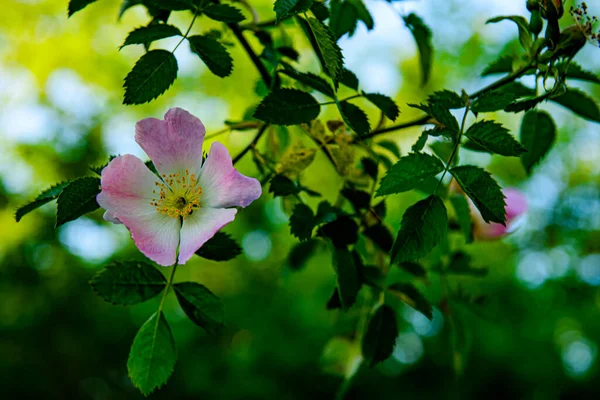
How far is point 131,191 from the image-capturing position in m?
0.58

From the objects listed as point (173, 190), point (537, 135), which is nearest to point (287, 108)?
point (173, 190)

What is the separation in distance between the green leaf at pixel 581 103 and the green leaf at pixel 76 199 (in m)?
0.60

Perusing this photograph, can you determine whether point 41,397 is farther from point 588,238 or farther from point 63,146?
point 588,238

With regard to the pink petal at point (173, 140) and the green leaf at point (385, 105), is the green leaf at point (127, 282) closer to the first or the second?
the pink petal at point (173, 140)

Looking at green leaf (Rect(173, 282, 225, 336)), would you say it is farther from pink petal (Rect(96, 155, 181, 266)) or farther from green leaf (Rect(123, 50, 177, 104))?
green leaf (Rect(123, 50, 177, 104))

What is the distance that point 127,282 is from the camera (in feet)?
2.07

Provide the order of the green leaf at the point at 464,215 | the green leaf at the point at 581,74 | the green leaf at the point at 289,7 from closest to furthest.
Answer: the green leaf at the point at 289,7 → the green leaf at the point at 581,74 → the green leaf at the point at 464,215

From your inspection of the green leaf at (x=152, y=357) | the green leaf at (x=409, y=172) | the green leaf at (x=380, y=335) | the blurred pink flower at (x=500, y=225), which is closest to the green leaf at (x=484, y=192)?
the green leaf at (x=409, y=172)

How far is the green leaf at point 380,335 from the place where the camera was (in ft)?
2.35

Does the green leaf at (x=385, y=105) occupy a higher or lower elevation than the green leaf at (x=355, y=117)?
higher

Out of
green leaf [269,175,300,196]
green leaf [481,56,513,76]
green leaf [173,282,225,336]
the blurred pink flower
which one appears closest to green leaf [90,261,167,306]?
green leaf [173,282,225,336]

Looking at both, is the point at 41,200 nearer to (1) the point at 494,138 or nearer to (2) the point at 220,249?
(2) the point at 220,249

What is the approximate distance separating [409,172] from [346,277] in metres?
0.14

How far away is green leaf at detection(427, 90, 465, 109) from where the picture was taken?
570 millimetres
